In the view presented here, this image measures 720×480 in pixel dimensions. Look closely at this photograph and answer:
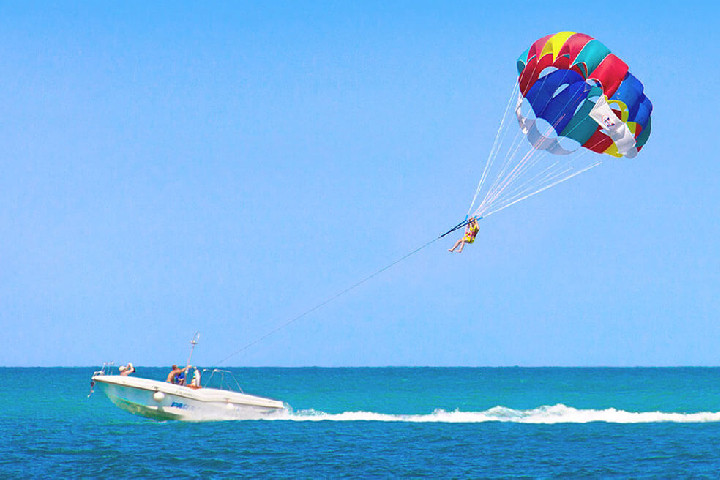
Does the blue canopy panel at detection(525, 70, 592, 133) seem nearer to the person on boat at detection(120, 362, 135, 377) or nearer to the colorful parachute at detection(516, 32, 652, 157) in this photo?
the colorful parachute at detection(516, 32, 652, 157)

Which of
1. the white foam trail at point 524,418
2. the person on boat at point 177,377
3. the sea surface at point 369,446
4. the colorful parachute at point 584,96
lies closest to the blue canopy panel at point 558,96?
the colorful parachute at point 584,96

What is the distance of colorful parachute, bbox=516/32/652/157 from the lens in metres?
19.1

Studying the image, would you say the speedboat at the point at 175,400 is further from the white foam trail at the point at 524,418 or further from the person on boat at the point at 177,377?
the white foam trail at the point at 524,418

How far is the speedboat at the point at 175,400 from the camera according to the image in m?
23.5

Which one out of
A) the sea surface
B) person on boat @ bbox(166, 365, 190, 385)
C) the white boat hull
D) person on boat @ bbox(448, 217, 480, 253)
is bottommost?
the sea surface

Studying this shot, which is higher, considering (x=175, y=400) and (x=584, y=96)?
(x=584, y=96)

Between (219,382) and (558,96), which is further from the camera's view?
(219,382)

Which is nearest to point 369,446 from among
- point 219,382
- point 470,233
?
point 470,233

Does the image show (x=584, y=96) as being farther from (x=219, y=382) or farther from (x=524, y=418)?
(x=219, y=382)

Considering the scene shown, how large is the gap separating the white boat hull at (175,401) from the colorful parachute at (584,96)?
11389mm

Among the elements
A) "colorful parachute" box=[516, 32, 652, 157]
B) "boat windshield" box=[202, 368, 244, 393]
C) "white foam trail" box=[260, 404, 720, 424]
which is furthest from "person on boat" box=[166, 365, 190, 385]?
"colorful parachute" box=[516, 32, 652, 157]

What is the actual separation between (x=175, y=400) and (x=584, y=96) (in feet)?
45.9

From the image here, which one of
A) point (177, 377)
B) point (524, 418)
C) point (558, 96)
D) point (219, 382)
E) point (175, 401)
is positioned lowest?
point (175, 401)

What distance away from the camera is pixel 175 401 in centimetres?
2391
